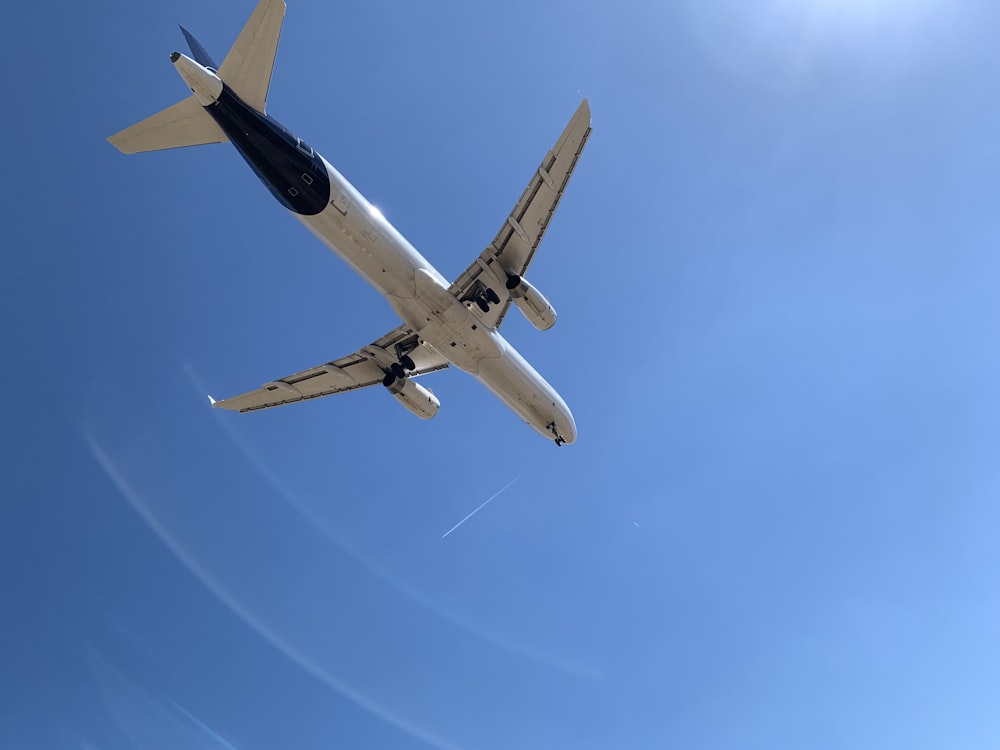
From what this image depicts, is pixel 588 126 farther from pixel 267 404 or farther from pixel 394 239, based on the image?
pixel 267 404

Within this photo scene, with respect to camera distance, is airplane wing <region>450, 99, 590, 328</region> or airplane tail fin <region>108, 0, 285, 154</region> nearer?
airplane tail fin <region>108, 0, 285, 154</region>

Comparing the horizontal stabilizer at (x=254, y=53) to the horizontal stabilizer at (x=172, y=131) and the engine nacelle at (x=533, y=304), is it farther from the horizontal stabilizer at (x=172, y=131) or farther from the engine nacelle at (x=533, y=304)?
the engine nacelle at (x=533, y=304)

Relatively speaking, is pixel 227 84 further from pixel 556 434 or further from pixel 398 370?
pixel 556 434

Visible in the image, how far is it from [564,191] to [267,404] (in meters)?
13.0

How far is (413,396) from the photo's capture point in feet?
74.1

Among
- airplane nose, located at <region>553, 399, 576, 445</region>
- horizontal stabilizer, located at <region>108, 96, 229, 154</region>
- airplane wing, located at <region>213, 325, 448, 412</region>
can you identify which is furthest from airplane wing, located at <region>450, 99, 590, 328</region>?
horizontal stabilizer, located at <region>108, 96, 229, 154</region>

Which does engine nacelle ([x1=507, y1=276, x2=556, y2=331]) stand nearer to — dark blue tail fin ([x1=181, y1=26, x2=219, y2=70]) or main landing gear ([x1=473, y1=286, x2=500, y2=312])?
main landing gear ([x1=473, y1=286, x2=500, y2=312])

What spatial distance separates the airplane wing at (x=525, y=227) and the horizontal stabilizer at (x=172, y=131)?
7487mm

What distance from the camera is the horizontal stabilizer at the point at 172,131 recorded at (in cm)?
1569

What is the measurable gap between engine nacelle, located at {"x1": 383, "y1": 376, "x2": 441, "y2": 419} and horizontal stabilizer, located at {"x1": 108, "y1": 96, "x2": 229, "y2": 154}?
30.5ft

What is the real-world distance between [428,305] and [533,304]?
315cm

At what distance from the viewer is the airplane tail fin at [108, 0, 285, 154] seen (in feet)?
48.7

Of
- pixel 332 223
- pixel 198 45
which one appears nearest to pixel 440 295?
pixel 332 223

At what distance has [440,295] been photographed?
724 inches
